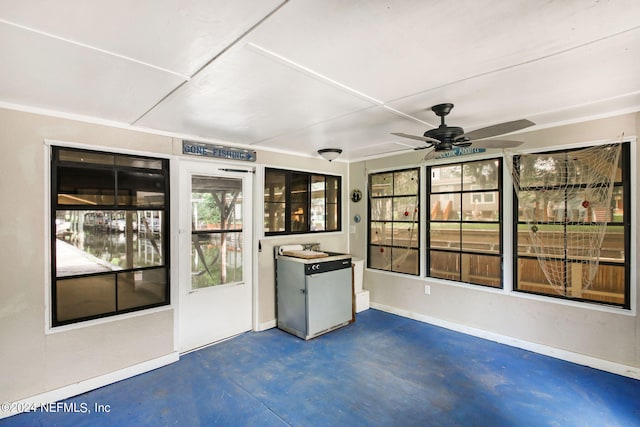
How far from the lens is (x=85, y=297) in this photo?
2721 mm

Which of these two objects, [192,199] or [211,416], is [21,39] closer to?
[192,199]

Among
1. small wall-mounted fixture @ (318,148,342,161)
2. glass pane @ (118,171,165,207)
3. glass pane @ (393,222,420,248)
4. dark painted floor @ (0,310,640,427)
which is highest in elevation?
small wall-mounted fixture @ (318,148,342,161)

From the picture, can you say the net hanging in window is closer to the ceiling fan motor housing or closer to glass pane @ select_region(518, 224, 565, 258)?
glass pane @ select_region(518, 224, 565, 258)

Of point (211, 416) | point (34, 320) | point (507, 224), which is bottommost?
point (211, 416)

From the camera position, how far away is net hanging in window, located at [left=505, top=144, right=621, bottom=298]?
2.93 metres

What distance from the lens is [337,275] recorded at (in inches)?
158

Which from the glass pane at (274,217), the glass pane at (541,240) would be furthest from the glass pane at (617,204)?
the glass pane at (274,217)

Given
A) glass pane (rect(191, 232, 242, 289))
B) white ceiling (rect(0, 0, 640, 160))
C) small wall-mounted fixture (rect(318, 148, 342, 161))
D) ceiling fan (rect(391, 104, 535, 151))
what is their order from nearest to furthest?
white ceiling (rect(0, 0, 640, 160))
ceiling fan (rect(391, 104, 535, 151))
glass pane (rect(191, 232, 242, 289))
small wall-mounted fixture (rect(318, 148, 342, 161))

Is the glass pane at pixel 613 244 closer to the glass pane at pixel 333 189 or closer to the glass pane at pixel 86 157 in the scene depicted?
the glass pane at pixel 333 189

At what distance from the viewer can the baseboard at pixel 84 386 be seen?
7.81 ft

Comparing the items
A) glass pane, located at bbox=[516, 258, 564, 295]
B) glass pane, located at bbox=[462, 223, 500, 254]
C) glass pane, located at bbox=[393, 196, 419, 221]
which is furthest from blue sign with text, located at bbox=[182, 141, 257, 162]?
glass pane, located at bbox=[516, 258, 564, 295]

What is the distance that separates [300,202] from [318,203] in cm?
38

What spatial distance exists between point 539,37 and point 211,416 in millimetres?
3243

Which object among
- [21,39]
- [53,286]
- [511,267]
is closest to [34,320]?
[53,286]
